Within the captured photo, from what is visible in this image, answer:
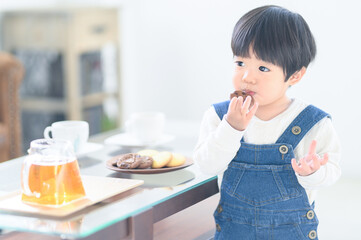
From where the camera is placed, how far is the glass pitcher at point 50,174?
120cm

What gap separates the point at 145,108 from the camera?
3.16m

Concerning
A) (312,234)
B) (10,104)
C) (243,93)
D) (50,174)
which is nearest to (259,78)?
(243,93)

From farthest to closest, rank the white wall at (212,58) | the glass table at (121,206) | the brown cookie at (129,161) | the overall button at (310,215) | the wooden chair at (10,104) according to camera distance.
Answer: the wooden chair at (10,104)
the white wall at (212,58)
the brown cookie at (129,161)
the overall button at (310,215)
the glass table at (121,206)

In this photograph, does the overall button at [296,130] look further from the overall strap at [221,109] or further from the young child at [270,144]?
the overall strap at [221,109]

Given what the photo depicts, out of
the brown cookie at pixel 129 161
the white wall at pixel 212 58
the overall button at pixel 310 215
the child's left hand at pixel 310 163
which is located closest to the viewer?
the child's left hand at pixel 310 163

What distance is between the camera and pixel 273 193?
1347mm

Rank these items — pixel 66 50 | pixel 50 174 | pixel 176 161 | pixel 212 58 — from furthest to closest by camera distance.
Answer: pixel 66 50 → pixel 212 58 → pixel 176 161 → pixel 50 174

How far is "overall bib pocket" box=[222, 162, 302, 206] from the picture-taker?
1.35 metres

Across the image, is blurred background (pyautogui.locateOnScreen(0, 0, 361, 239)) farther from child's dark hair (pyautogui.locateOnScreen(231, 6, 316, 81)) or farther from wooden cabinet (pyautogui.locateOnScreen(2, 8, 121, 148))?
child's dark hair (pyautogui.locateOnScreen(231, 6, 316, 81))

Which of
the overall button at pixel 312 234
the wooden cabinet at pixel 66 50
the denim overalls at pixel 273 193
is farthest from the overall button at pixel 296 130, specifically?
the wooden cabinet at pixel 66 50

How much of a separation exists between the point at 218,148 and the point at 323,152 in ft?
0.79

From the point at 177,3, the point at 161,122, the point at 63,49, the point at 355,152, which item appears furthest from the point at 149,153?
the point at 63,49

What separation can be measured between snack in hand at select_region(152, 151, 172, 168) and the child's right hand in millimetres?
247

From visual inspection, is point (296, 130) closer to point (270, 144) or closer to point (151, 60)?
point (270, 144)
